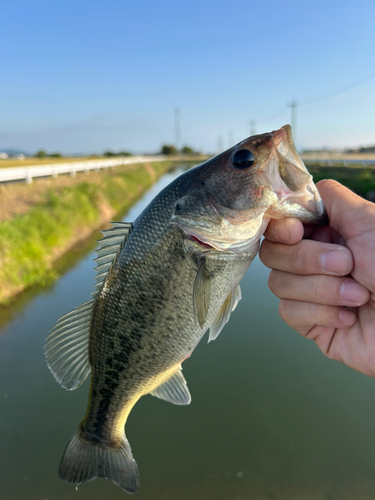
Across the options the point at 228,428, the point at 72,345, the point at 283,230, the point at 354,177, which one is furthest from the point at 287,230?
the point at 354,177

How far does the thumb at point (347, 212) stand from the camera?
185 cm

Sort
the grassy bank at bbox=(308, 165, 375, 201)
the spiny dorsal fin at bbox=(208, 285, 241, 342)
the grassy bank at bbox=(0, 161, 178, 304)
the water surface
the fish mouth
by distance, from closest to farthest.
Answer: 1. the fish mouth
2. the spiny dorsal fin at bbox=(208, 285, 241, 342)
3. the water surface
4. the grassy bank at bbox=(0, 161, 178, 304)
5. the grassy bank at bbox=(308, 165, 375, 201)

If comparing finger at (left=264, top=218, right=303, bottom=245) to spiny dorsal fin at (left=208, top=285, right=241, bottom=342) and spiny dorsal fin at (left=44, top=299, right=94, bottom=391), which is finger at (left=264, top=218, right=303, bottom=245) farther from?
spiny dorsal fin at (left=44, top=299, right=94, bottom=391)

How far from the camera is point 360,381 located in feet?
16.7

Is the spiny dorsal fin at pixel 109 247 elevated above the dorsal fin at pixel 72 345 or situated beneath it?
elevated above

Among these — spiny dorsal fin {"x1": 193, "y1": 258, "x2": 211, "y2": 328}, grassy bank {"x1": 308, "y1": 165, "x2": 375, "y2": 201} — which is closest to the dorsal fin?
spiny dorsal fin {"x1": 193, "y1": 258, "x2": 211, "y2": 328}

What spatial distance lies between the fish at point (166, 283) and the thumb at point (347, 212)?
12 centimetres

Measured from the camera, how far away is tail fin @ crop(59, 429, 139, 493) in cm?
228

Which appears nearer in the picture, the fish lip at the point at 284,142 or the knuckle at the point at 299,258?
the fish lip at the point at 284,142

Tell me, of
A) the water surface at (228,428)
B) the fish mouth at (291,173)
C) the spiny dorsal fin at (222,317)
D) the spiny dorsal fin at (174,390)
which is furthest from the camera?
the water surface at (228,428)

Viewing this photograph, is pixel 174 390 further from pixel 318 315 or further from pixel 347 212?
pixel 347 212

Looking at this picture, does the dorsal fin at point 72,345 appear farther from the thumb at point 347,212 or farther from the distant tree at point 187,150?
the distant tree at point 187,150

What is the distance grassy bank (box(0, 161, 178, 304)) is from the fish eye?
7305 mm

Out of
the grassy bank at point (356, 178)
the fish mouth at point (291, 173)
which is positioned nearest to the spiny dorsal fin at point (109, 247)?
the fish mouth at point (291, 173)
